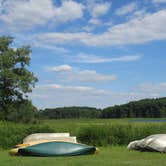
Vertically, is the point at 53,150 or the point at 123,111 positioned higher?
the point at 123,111

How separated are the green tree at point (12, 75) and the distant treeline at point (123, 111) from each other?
4279cm

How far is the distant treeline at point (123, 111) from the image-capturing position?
86.9 meters

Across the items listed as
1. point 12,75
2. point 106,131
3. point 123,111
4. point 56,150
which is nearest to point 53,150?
point 56,150

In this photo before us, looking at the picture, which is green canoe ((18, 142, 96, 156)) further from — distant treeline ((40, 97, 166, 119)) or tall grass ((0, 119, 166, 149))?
distant treeline ((40, 97, 166, 119))

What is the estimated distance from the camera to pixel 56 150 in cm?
1680

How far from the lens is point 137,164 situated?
1263 cm

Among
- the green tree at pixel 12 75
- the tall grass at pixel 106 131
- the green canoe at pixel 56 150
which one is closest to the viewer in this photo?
the green canoe at pixel 56 150

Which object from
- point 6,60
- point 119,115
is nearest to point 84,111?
point 119,115

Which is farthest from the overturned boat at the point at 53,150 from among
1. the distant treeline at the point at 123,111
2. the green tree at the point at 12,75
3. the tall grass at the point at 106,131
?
the distant treeline at the point at 123,111

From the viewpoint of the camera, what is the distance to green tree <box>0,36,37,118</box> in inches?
1599

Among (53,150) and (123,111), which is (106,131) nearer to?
(53,150)

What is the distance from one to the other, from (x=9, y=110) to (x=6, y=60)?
16.7 feet

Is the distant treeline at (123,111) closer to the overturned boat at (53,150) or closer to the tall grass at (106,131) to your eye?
the tall grass at (106,131)

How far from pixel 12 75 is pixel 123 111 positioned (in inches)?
2343
